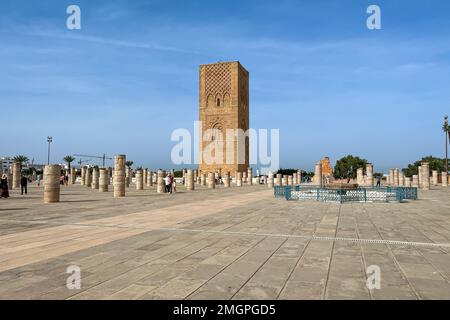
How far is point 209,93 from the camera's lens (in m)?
53.8

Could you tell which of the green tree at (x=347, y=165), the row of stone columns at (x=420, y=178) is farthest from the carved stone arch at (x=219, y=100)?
the row of stone columns at (x=420, y=178)

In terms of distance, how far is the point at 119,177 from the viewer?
16125 mm

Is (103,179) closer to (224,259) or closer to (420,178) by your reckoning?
(224,259)

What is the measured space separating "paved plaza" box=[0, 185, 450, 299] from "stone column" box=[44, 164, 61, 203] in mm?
5529

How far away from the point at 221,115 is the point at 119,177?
37.8 meters

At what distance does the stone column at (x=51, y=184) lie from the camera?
41.3 feet

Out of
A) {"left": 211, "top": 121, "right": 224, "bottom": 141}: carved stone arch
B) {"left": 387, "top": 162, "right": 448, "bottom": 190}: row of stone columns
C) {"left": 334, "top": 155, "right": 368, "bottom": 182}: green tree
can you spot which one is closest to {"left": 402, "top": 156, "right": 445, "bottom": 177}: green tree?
{"left": 334, "top": 155, "right": 368, "bottom": 182}: green tree

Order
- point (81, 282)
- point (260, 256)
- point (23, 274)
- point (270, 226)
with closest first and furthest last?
1. point (81, 282)
2. point (23, 274)
3. point (260, 256)
4. point (270, 226)

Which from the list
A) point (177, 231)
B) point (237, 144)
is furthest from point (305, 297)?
point (237, 144)

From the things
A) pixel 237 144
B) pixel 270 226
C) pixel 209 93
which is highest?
pixel 209 93

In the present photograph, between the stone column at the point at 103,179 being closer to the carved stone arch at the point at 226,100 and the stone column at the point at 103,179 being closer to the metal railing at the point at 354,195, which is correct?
the metal railing at the point at 354,195

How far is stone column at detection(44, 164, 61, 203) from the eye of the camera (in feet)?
41.3
